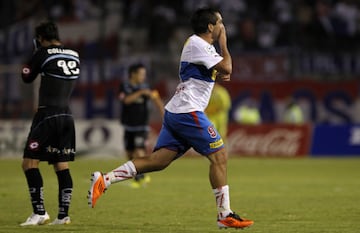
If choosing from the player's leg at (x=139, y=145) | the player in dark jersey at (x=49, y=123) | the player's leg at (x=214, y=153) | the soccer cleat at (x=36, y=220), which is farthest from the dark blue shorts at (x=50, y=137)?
the player's leg at (x=139, y=145)

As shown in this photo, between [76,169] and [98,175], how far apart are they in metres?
12.8

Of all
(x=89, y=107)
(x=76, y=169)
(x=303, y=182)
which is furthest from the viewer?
(x=89, y=107)

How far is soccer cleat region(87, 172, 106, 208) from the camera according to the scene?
10065 mm

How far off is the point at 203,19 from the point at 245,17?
67.4ft

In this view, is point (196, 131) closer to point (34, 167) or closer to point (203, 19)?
point (203, 19)

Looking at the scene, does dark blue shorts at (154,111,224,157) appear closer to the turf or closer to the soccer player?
the soccer player

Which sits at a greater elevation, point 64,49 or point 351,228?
point 64,49

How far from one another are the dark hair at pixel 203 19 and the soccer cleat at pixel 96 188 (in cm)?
197

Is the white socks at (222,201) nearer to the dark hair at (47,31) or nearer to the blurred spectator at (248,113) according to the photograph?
the dark hair at (47,31)

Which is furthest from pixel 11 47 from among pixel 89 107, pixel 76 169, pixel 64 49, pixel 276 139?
pixel 64 49

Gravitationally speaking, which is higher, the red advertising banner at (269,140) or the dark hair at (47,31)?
the dark hair at (47,31)

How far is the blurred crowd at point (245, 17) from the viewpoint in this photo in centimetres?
2878

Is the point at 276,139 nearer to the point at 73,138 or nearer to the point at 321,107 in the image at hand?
the point at 321,107

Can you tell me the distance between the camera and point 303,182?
18594mm
